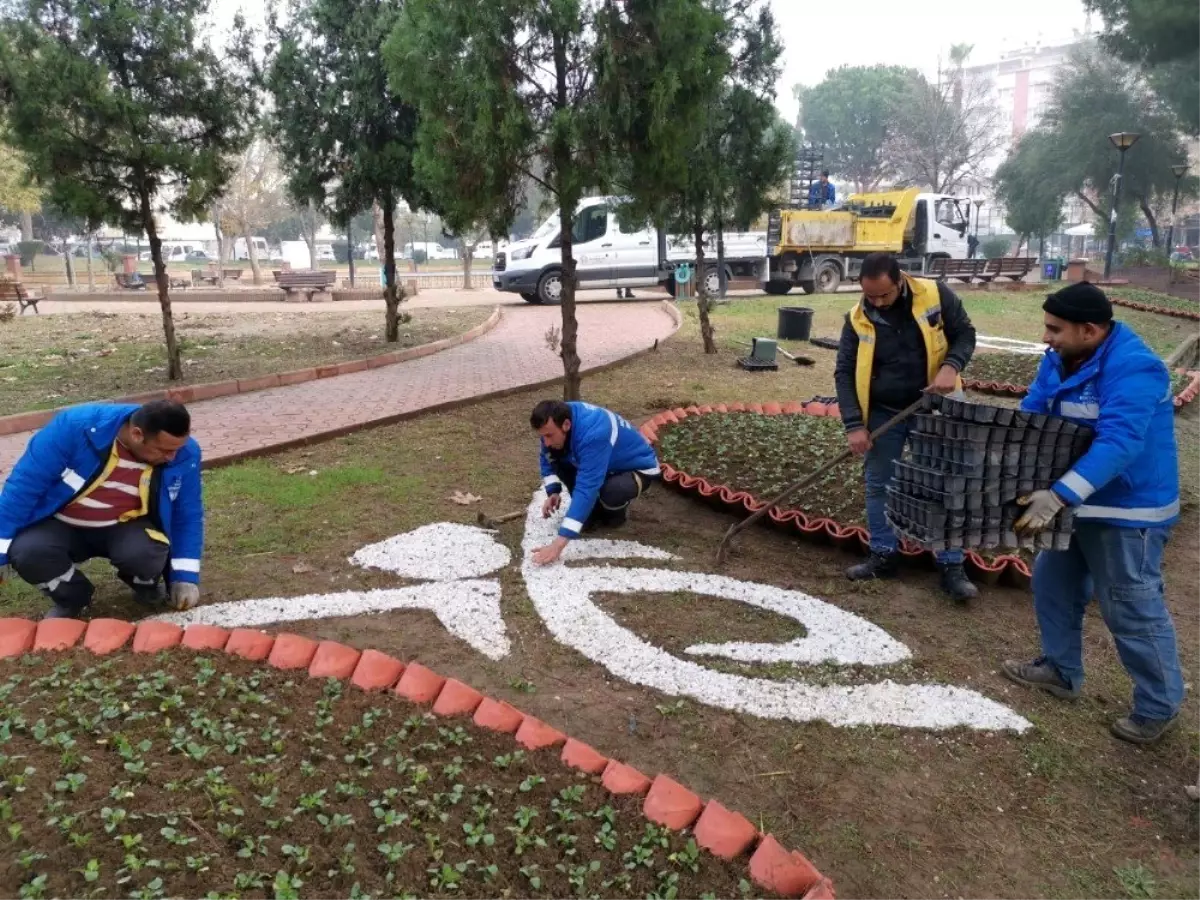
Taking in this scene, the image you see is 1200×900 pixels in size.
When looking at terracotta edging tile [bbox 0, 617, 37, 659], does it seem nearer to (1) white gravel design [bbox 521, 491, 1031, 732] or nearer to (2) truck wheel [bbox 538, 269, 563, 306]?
(1) white gravel design [bbox 521, 491, 1031, 732]

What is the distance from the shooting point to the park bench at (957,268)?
2403cm

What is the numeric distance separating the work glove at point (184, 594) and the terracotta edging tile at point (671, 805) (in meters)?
2.50

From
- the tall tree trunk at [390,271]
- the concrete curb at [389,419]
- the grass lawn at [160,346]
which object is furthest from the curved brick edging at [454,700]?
the tall tree trunk at [390,271]

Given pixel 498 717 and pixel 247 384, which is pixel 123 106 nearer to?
pixel 247 384

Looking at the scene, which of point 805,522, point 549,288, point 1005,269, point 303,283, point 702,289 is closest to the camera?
point 805,522

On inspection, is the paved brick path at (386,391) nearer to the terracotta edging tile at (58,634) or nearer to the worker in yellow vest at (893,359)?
the terracotta edging tile at (58,634)

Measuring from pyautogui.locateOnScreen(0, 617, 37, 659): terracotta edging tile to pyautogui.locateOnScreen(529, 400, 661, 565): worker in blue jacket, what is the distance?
7.46ft

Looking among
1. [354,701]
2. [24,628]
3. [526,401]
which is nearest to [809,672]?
[354,701]

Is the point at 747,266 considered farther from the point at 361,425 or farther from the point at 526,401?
the point at 361,425

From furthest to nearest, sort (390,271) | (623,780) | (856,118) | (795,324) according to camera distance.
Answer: (856,118) < (795,324) < (390,271) < (623,780)

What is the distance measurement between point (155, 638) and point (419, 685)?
3.60 feet

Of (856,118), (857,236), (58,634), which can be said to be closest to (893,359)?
(58,634)

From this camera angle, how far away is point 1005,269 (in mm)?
24859

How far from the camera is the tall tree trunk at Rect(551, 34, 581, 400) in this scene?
6.69m
